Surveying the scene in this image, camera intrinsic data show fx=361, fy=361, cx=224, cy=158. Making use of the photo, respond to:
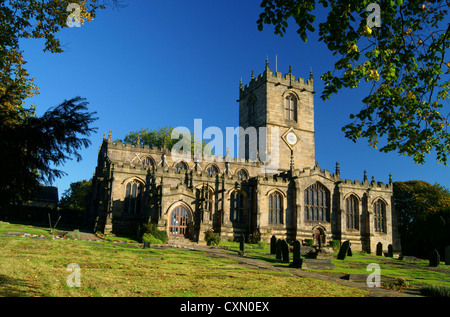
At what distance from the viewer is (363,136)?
398 inches

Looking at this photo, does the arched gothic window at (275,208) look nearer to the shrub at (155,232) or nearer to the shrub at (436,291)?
the shrub at (155,232)

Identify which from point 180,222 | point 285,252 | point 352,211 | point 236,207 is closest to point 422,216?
point 352,211

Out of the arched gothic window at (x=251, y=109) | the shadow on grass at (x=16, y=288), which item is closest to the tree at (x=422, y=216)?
the arched gothic window at (x=251, y=109)

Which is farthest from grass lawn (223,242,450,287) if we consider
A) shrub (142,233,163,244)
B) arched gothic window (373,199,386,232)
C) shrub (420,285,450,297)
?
arched gothic window (373,199,386,232)

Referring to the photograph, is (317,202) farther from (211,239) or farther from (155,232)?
(155,232)

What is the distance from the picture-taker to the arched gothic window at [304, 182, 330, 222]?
1553 inches

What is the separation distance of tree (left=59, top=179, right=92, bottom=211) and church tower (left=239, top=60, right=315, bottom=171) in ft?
83.8

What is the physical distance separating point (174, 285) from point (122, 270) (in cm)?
284

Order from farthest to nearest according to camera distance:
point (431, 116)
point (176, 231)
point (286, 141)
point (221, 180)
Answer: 1. point (286, 141)
2. point (221, 180)
3. point (176, 231)
4. point (431, 116)

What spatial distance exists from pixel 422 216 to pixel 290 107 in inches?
861

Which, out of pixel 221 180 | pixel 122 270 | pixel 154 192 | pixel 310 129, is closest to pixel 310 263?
pixel 122 270

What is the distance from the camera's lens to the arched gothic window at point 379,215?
42.6 m

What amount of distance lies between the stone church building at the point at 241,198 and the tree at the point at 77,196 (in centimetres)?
1485
